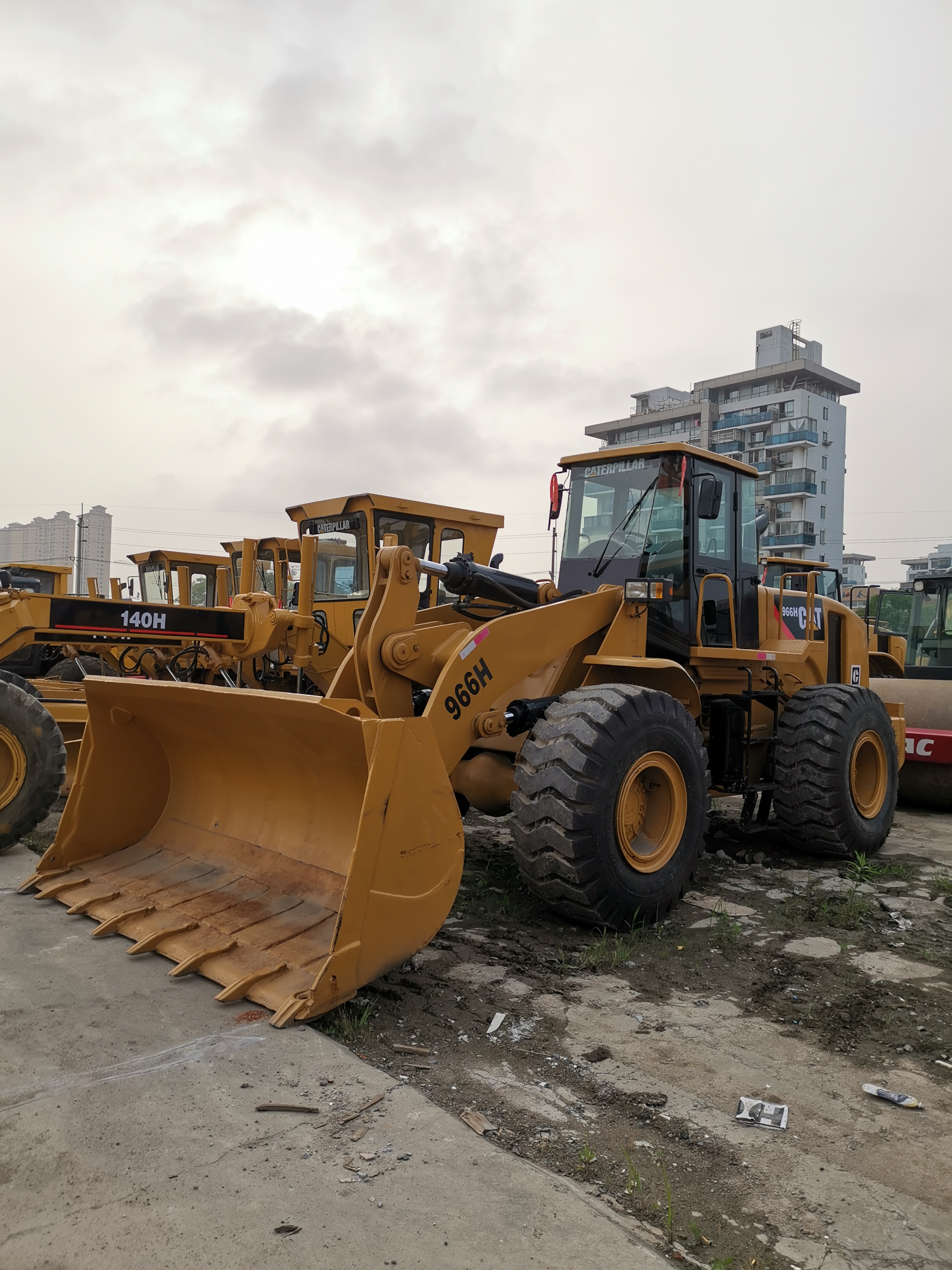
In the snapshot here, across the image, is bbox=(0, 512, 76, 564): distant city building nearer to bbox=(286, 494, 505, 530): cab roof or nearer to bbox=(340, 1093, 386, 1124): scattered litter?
bbox=(286, 494, 505, 530): cab roof

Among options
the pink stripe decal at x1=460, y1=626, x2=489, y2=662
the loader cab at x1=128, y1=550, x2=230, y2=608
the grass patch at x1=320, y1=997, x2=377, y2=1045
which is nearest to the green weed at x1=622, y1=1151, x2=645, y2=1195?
the grass patch at x1=320, y1=997, x2=377, y2=1045

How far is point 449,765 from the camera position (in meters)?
4.65

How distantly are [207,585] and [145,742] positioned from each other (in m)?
10.4

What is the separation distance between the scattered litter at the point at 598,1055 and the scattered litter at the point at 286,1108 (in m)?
1.05

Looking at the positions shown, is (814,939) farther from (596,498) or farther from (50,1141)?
(50,1141)

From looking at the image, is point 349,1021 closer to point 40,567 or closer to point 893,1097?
point 893,1097

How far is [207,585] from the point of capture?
1544 cm

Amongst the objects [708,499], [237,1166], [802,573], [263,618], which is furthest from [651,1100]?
[263,618]

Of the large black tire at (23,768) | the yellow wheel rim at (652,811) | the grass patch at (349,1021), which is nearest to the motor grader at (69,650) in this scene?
the large black tire at (23,768)

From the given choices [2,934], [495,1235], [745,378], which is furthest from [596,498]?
[745,378]

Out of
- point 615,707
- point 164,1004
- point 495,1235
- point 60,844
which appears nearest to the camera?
point 495,1235

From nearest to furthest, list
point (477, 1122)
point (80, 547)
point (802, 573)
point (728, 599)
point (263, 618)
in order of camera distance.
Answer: point (477, 1122) → point (728, 599) → point (802, 573) → point (263, 618) → point (80, 547)

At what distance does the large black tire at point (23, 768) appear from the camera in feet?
20.6

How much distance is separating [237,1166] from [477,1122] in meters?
0.75
